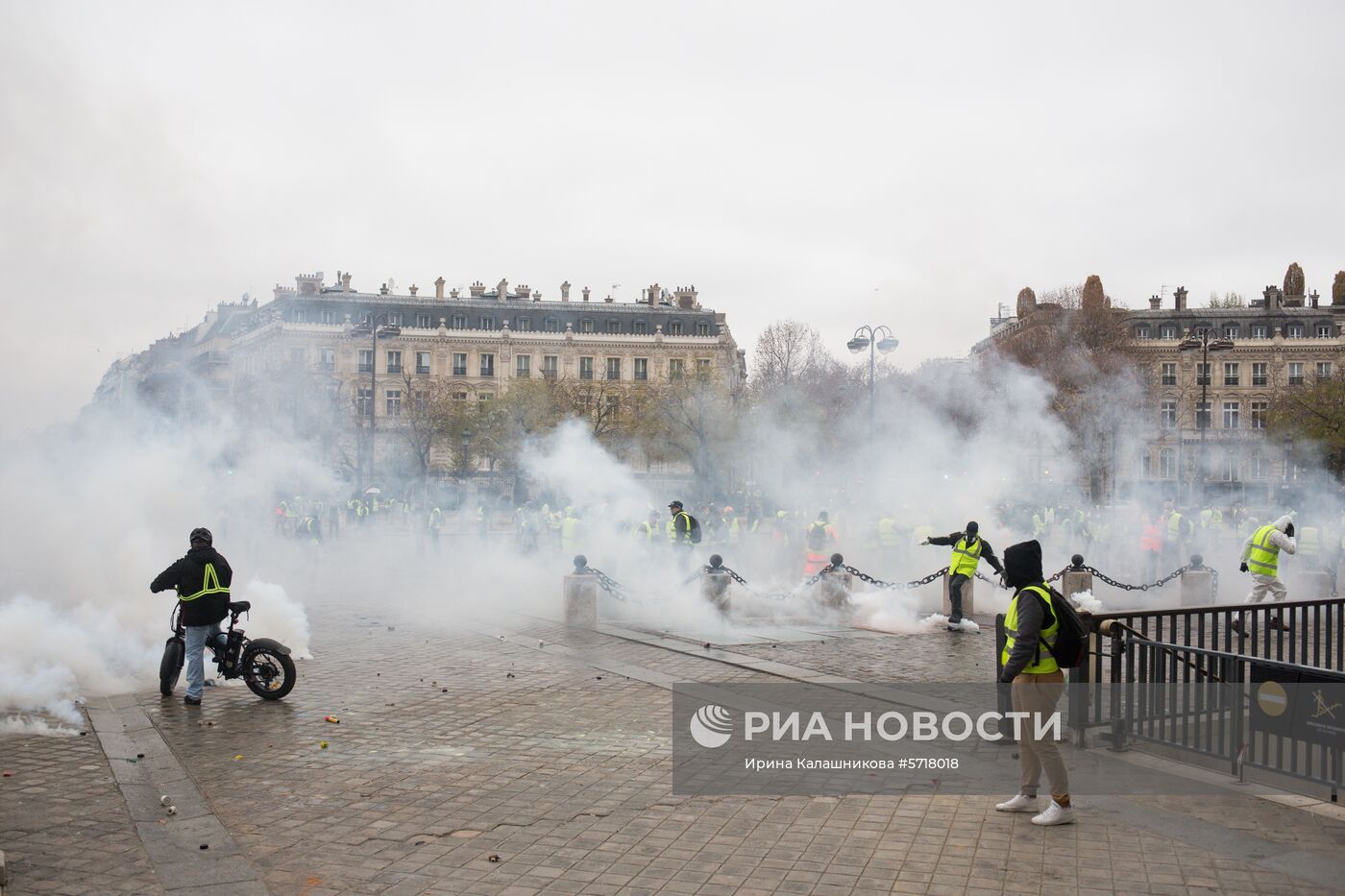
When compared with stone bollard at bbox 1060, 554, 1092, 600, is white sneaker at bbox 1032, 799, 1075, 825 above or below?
below

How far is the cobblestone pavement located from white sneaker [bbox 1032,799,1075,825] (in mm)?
55

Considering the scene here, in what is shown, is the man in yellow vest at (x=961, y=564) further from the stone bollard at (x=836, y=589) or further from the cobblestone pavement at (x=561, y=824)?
the cobblestone pavement at (x=561, y=824)

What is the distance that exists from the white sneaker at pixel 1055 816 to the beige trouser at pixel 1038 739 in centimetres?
5

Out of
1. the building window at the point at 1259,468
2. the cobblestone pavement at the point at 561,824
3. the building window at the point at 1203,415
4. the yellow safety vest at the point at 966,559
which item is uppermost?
the building window at the point at 1203,415

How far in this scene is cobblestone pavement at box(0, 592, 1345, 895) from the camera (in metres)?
4.84

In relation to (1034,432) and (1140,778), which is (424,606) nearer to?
(1140,778)

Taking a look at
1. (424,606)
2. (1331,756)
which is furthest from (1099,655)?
(424,606)

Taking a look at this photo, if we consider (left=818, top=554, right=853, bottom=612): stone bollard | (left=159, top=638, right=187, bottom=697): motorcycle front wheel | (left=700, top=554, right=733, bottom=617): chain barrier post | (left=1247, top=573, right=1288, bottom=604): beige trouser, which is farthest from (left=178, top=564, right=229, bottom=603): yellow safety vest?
(left=1247, top=573, right=1288, bottom=604): beige trouser

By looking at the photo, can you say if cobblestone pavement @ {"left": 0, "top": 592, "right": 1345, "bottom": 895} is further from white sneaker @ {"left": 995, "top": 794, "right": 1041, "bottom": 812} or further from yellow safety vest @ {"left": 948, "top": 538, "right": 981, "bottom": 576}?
yellow safety vest @ {"left": 948, "top": 538, "right": 981, "bottom": 576}

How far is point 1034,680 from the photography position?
576cm

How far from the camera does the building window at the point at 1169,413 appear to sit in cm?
5680

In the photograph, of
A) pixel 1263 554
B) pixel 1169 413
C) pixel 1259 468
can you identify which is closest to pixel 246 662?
pixel 1263 554

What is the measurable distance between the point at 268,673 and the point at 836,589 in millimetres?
8467

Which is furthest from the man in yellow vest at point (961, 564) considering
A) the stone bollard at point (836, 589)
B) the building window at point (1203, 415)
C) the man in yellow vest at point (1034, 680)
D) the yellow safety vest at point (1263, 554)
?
the building window at point (1203, 415)
